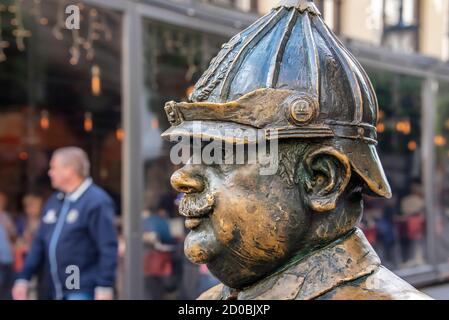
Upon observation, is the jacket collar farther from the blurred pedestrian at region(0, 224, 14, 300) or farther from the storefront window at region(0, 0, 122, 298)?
the blurred pedestrian at region(0, 224, 14, 300)

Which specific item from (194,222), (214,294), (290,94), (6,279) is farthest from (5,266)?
(290,94)

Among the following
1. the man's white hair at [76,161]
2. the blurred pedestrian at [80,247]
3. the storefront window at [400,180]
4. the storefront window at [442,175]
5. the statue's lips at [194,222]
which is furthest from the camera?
the storefront window at [442,175]

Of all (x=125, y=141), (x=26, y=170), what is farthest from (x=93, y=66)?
(x=26, y=170)

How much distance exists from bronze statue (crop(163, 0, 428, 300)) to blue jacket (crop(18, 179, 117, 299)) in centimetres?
291

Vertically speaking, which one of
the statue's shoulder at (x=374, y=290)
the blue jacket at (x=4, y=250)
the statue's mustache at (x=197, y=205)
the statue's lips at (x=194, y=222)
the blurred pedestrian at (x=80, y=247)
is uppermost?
the statue's mustache at (x=197, y=205)

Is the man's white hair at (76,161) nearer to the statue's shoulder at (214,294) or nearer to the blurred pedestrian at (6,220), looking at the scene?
the blurred pedestrian at (6,220)

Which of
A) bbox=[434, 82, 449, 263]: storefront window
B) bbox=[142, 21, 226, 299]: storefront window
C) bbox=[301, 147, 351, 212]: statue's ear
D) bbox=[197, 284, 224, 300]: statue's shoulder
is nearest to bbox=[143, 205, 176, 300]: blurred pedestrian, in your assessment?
bbox=[142, 21, 226, 299]: storefront window

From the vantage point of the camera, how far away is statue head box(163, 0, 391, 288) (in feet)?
4.99

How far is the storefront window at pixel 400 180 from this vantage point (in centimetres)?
923

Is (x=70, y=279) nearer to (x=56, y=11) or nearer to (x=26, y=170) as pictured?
(x=56, y=11)

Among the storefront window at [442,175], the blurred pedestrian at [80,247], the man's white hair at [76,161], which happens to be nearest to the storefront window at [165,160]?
the man's white hair at [76,161]

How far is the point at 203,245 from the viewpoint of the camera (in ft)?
5.17

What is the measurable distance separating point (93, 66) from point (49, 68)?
1.58 meters

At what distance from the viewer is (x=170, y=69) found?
668cm
